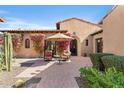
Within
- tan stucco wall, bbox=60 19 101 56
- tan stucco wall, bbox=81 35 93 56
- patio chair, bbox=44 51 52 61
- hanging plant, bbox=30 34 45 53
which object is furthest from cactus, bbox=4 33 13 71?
tan stucco wall, bbox=81 35 93 56

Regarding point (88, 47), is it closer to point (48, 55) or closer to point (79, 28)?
point (79, 28)

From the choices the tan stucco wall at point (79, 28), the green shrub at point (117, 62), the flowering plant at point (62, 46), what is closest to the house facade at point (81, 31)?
the tan stucco wall at point (79, 28)

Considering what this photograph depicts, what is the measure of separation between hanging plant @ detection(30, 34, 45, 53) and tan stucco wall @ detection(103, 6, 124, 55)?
1024 centimetres

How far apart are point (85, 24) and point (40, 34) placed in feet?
19.9

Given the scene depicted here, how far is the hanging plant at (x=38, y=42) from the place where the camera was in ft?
75.7

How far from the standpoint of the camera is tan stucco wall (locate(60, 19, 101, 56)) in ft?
85.4

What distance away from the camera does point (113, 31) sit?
12.1 m

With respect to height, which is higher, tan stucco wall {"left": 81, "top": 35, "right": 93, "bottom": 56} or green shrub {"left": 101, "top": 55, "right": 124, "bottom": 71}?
tan stucco wall {"left": 81, "top": 35, "right": 93, "bottom": 56}

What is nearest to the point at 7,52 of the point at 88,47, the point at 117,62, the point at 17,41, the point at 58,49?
the point at 117,62

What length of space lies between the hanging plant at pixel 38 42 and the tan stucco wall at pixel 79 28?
391 cm

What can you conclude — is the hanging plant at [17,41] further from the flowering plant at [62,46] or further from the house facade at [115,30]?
the house facade at [115,30]

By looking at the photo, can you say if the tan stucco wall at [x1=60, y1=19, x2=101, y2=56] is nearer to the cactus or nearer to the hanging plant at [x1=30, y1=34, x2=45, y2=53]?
Result: the hanging plant at [x1=30, y1=34, x2=45, y2=53]

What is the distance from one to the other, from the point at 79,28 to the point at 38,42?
18.5 feet
